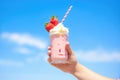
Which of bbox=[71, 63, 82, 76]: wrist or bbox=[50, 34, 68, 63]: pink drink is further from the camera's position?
bbox=[71, 63, 82, 76]: wrist

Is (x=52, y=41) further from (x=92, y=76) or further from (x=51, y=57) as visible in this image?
(x=92, y=76)

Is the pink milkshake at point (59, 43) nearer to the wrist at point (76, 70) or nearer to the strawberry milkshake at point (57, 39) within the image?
the strawberry milkshake at point (57, 39)

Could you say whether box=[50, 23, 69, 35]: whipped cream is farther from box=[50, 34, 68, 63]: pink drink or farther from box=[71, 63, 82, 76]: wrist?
box=[71, 63, 82, 76]: wrist

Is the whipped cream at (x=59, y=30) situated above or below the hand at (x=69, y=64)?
above

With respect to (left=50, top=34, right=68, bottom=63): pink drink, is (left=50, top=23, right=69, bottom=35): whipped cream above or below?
above

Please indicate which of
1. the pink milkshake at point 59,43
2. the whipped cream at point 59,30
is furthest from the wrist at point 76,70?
the whipped cream at point 59,30

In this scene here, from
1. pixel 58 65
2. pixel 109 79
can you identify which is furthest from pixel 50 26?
pixel 109 79

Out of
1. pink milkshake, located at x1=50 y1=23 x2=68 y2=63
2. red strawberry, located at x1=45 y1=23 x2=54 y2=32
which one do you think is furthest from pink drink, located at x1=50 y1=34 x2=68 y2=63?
red strawberry, located at x1=45 y1=23 x2=54 y2=32

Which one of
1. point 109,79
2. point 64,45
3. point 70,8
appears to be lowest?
point 109,79
